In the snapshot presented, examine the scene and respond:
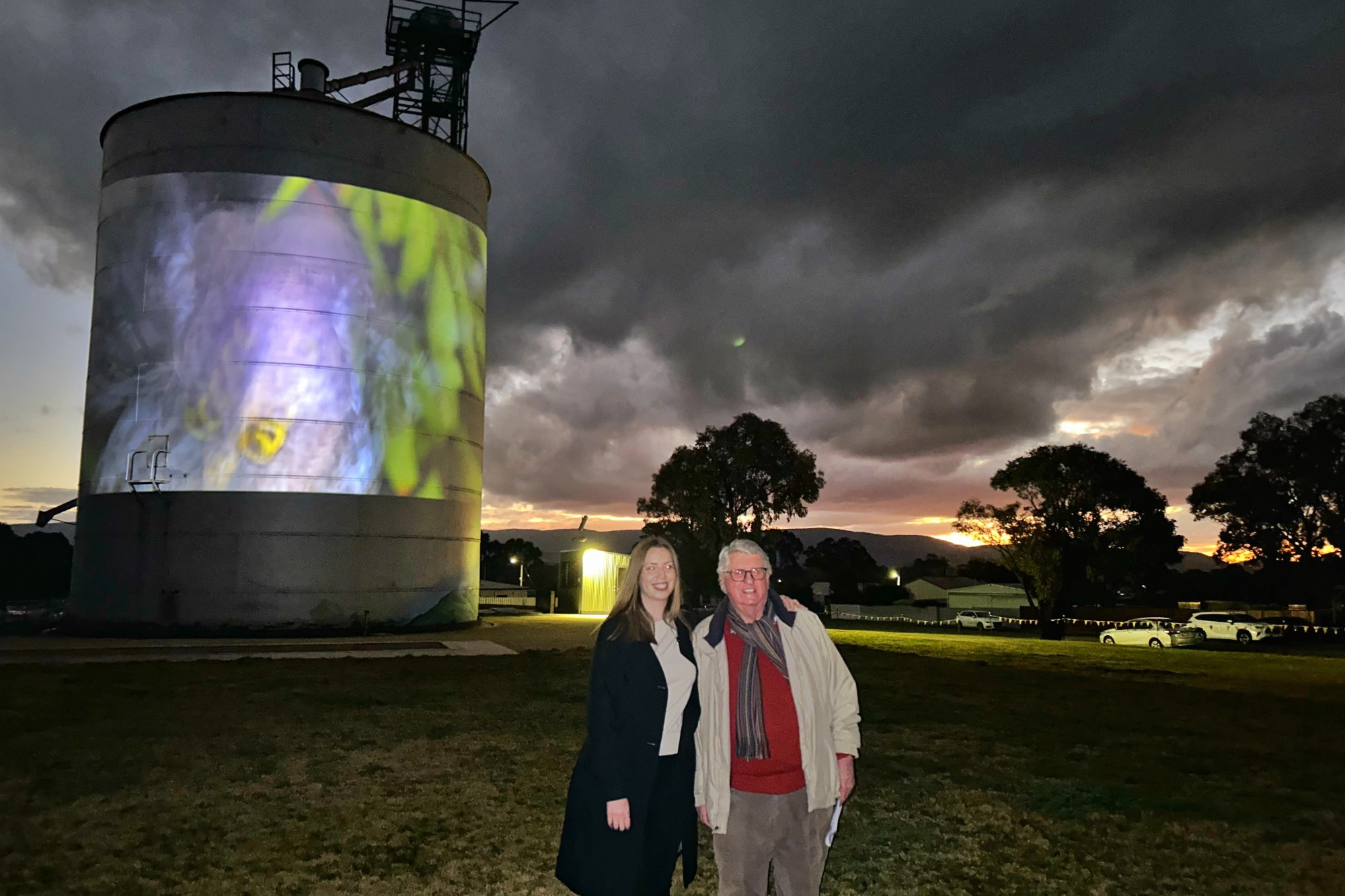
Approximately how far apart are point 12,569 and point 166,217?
1614 inches

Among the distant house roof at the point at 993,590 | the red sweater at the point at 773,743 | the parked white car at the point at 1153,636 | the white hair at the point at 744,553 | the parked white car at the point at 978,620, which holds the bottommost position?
the parked white car at the point at 978,620

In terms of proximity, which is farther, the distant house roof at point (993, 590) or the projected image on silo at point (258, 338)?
the distant house roof at point (993, 590)

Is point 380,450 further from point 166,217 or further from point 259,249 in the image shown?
point 166,217

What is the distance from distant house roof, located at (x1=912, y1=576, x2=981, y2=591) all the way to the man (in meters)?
91.7

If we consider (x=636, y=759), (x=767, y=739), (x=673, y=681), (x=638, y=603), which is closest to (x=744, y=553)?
(x=638, y=603)

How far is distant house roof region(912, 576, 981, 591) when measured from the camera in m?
92.8

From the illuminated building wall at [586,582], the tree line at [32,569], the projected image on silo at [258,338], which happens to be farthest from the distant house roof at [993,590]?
the tree line at [32,569]

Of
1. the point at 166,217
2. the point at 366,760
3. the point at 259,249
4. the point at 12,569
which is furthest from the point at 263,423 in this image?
the point at 12,569

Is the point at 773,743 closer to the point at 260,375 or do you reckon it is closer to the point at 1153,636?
the point at 260,375

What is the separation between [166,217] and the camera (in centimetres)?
2164

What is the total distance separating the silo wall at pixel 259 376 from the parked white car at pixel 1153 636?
25608mm

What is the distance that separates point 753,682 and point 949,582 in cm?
9868

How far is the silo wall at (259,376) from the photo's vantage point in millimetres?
20953

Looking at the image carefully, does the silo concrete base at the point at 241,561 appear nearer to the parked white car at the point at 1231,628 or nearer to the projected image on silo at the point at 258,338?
the projected image on silo at the point at 258,338
